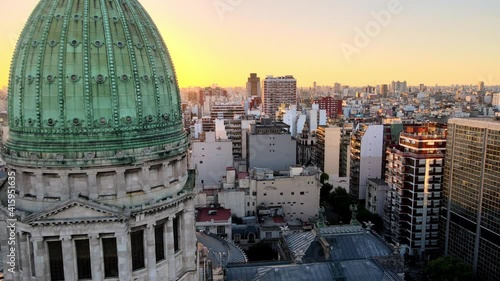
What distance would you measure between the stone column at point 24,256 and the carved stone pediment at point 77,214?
2025mm

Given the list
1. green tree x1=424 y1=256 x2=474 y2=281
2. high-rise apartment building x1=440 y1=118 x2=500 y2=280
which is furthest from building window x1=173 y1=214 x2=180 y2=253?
high-rise apartment building x1=440 y1=118 x2=500 y2=280

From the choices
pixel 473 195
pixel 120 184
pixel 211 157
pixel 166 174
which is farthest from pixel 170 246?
pixel 211 157

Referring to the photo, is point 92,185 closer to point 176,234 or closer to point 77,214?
point 77,214

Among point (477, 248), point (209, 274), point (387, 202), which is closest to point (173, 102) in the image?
point (209, 274)

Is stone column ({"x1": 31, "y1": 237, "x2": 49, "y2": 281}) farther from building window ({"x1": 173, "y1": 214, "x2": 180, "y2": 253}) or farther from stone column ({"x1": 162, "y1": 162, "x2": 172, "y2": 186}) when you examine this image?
building window ({"x1": 173, "y1": 214, "x2": 180, "y2": 253})

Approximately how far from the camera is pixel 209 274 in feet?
148

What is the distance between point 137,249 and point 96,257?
9.30 ft

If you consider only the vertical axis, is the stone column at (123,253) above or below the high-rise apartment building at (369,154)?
above

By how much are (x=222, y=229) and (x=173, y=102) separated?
5294cm

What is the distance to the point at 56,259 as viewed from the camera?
28.8m

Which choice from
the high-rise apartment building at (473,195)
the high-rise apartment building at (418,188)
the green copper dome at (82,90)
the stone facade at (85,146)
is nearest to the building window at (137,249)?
the stone facade at (85,146)

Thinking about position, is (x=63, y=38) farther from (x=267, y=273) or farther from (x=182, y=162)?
(x=267, y=273)

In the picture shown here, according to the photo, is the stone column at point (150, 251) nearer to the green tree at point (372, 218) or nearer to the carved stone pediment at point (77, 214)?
the carved stone pediment at point (77, 214)

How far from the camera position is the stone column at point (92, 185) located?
2797 cm
